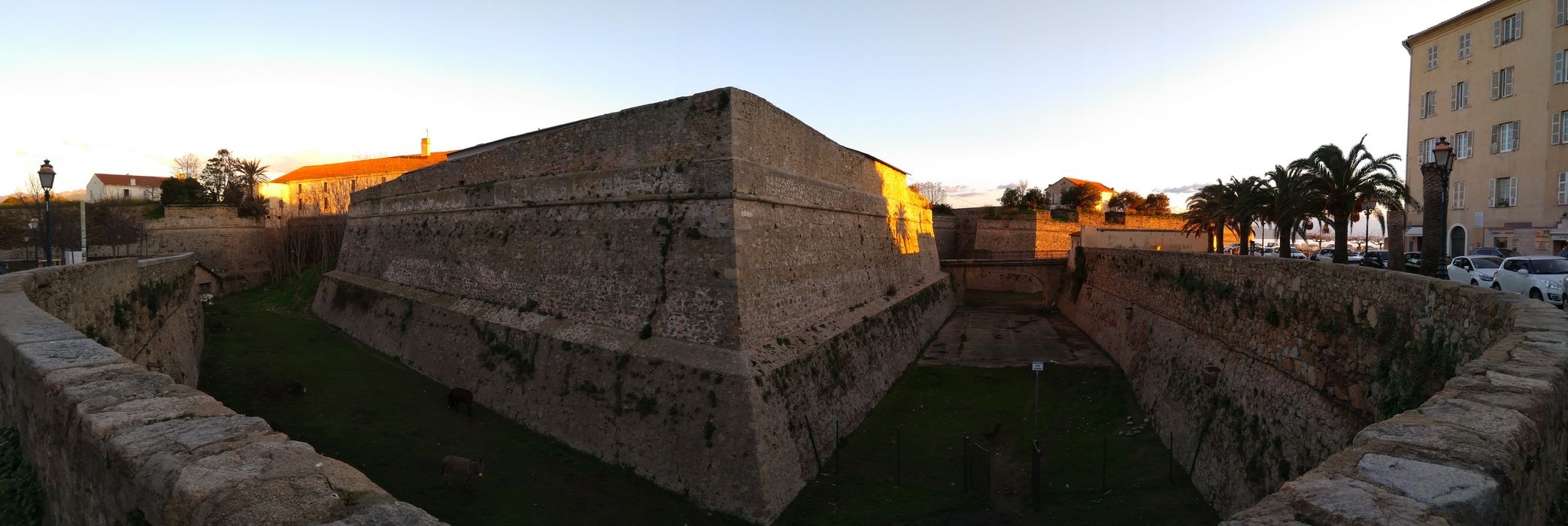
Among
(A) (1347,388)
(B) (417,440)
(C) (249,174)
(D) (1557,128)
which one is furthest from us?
(C) (249,174)

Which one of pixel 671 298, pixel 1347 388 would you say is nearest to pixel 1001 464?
pixel 1347 388

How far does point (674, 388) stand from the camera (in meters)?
12.4

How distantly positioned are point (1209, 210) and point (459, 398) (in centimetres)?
3348

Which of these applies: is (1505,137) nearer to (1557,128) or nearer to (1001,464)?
(1557,128)

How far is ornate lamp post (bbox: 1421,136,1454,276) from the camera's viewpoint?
40.2 ft

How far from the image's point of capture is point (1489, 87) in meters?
28.0

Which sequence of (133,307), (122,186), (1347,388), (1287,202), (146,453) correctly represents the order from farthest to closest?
(122,186) < (1287,202) < (133,307) < (1347,388) < (146,453)

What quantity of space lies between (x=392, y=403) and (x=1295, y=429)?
17633 mm

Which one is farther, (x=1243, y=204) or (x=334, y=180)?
(x=334, y=180)

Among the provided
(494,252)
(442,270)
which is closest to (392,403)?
(494,252)

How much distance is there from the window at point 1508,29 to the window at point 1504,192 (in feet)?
18.3

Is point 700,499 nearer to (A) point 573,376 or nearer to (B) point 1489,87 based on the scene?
(A) point 573,376

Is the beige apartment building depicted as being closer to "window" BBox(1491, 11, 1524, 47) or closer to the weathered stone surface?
"window" BBox(1491, 11, 1524, 47)

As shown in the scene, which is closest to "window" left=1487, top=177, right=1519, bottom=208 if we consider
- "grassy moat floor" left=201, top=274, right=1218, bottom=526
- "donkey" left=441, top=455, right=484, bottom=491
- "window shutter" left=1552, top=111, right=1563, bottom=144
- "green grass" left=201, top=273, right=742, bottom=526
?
"window shutter" left=1552, top=111, right=1563, bottom=144
